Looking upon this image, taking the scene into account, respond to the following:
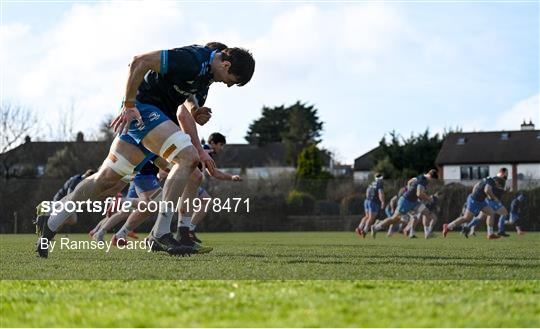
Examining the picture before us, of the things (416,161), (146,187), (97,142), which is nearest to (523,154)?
(416,161)

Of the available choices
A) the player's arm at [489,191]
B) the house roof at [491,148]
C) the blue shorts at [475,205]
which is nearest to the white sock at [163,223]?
the player's arm at [489,191]

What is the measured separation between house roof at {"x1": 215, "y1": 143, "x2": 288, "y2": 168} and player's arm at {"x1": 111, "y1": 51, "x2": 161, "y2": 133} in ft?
295

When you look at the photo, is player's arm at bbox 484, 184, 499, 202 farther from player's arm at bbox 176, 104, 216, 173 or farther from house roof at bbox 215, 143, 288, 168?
house roof at bbox 215, 143, 288, 168

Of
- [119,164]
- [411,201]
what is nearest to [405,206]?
[411,201]

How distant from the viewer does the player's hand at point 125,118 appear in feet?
28.3

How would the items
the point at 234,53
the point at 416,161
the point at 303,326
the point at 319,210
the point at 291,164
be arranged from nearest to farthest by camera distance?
the point at 303,326 < the point at 234,53 < the point at 319,210 < the point at 416,161 < the point at 291,164

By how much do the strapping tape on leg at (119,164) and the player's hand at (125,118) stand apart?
2.82 ft

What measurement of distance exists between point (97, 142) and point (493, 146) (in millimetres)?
36953

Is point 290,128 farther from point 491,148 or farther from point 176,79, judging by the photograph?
point 176,79

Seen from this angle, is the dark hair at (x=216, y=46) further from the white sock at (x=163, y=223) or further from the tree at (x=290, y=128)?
the tree at (x=290, y=128)

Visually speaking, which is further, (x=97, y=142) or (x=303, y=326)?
(x=97, y=142)

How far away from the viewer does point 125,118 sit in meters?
8.66

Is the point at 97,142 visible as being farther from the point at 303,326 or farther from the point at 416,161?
the point at 303,326

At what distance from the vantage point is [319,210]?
40000 mm
